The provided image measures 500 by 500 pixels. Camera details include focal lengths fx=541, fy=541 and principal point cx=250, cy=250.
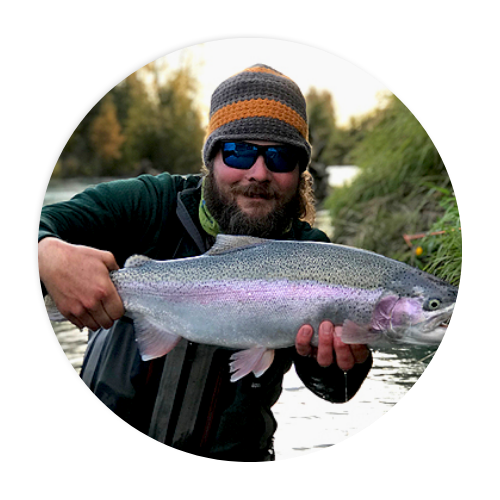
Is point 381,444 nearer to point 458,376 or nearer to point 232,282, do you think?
point 458,376

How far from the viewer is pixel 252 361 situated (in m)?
1.79

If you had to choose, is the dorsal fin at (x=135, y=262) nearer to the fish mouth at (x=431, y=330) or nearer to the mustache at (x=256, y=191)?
the mustache at (x=256, y=191)

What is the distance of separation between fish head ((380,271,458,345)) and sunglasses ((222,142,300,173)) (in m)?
0.76

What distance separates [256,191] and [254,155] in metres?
0.15

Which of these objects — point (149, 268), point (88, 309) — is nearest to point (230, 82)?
point (149, 268)

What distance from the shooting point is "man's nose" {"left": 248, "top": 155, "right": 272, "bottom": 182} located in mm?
2205

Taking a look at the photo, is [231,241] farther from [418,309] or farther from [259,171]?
[418,309]

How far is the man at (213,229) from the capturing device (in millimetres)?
2203

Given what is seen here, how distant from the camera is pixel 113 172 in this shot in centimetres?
1872

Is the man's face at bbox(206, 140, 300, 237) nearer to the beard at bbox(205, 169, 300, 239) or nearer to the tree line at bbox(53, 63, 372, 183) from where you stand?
the beard at bbox(205, 169, 300, 239)

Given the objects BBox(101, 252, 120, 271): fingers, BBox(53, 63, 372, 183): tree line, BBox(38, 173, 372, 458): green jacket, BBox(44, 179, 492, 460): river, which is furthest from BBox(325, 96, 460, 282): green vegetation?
BBox(53, 63, 372, 183): tree line

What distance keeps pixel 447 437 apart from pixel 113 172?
59.4 feet

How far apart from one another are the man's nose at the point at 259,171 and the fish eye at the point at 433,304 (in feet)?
2.83

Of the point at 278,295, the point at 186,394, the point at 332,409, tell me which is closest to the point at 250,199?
the point at 278,295
